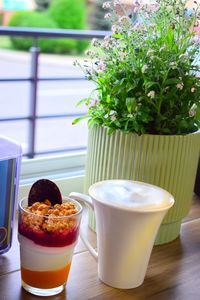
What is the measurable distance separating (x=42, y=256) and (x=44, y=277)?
4 centimetres

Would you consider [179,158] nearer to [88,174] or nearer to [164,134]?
[164,134]

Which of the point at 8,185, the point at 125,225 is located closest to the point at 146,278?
the point at 125,225

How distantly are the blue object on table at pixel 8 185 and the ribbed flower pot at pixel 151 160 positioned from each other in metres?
0.16

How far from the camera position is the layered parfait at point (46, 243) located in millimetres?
679

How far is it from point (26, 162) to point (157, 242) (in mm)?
405

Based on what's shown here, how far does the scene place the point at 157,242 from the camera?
913 mm

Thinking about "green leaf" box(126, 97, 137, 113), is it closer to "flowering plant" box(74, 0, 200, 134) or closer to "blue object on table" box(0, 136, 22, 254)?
"flowering plant" box(74, 0, 200, 134)

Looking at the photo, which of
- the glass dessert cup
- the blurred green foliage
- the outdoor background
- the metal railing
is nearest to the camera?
the glass dessert cup

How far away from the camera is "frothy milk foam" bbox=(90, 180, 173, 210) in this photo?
26.8 inches

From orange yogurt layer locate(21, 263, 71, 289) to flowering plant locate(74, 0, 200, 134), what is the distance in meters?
0.28

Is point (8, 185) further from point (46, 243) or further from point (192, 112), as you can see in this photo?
point (192, 112)

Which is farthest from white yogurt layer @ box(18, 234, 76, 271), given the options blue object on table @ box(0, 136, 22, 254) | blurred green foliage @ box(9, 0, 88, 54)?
blurred green foliage @ box(9, 0, 88, 54)

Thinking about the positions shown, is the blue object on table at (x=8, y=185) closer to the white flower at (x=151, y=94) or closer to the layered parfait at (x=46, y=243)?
the layered parfait at (x=46, y=243)

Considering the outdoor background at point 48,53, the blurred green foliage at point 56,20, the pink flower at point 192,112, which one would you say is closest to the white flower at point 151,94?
the pink flower at point 192,112
